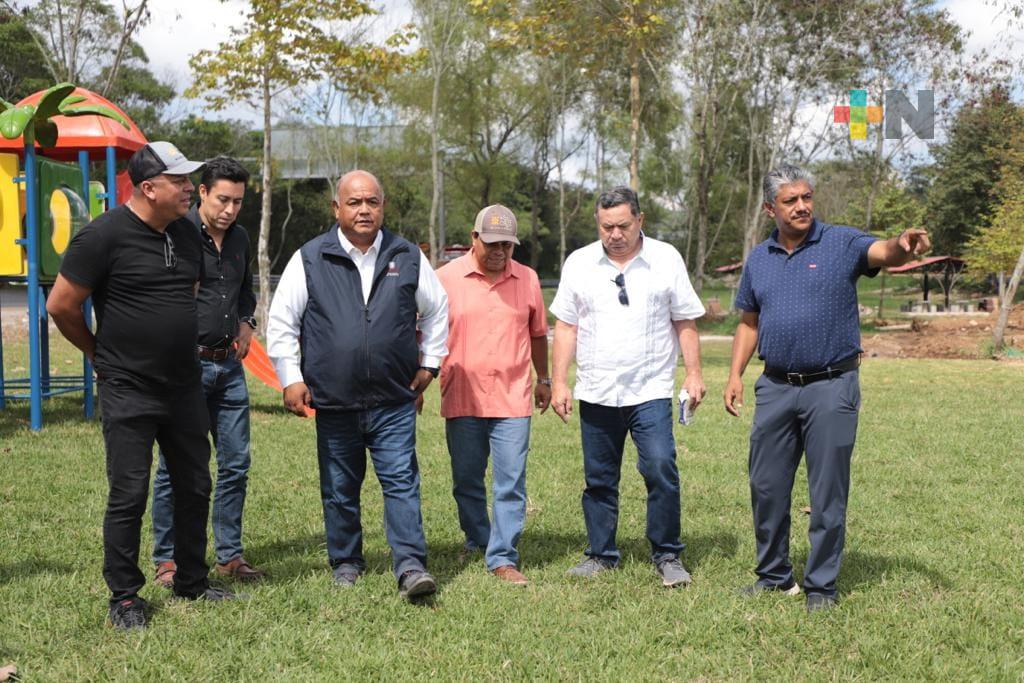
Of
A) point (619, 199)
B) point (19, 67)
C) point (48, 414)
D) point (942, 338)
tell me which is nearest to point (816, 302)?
point (619, 199)

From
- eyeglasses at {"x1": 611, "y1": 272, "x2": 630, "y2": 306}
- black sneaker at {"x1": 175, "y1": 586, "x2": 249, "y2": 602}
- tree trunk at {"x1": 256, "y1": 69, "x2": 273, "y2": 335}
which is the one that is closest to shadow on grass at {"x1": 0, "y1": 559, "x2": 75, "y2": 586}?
black sneaker at {"x1": 175, "y1": 586, "x2": 249, "y2": 602}

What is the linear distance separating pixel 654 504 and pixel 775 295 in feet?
4.20

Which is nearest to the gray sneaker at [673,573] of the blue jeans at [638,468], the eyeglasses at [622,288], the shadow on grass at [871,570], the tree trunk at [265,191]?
the blue jeans at [638,468]

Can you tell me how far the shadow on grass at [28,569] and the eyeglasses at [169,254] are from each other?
1.88 meters

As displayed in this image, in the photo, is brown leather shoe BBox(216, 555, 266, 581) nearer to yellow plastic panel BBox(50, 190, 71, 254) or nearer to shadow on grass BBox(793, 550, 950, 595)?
shadow on grass BBox(793, 550, 950, 595)

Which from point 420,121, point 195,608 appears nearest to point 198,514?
point 195,608

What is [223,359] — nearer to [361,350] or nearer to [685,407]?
[361,350]

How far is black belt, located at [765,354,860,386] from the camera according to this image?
463cm

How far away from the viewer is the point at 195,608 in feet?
15.1

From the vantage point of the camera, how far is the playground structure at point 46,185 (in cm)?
979

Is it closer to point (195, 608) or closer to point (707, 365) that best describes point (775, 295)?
point (195, 608)

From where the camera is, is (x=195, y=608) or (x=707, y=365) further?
(x=707, y=365)

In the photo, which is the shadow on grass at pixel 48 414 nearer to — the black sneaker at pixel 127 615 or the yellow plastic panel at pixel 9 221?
the yellow plastic panel at pixel 9 221

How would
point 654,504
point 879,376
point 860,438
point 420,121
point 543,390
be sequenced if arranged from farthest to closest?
point 420,121, point 879,376, point 860,438, point 543,390, point 654,504
